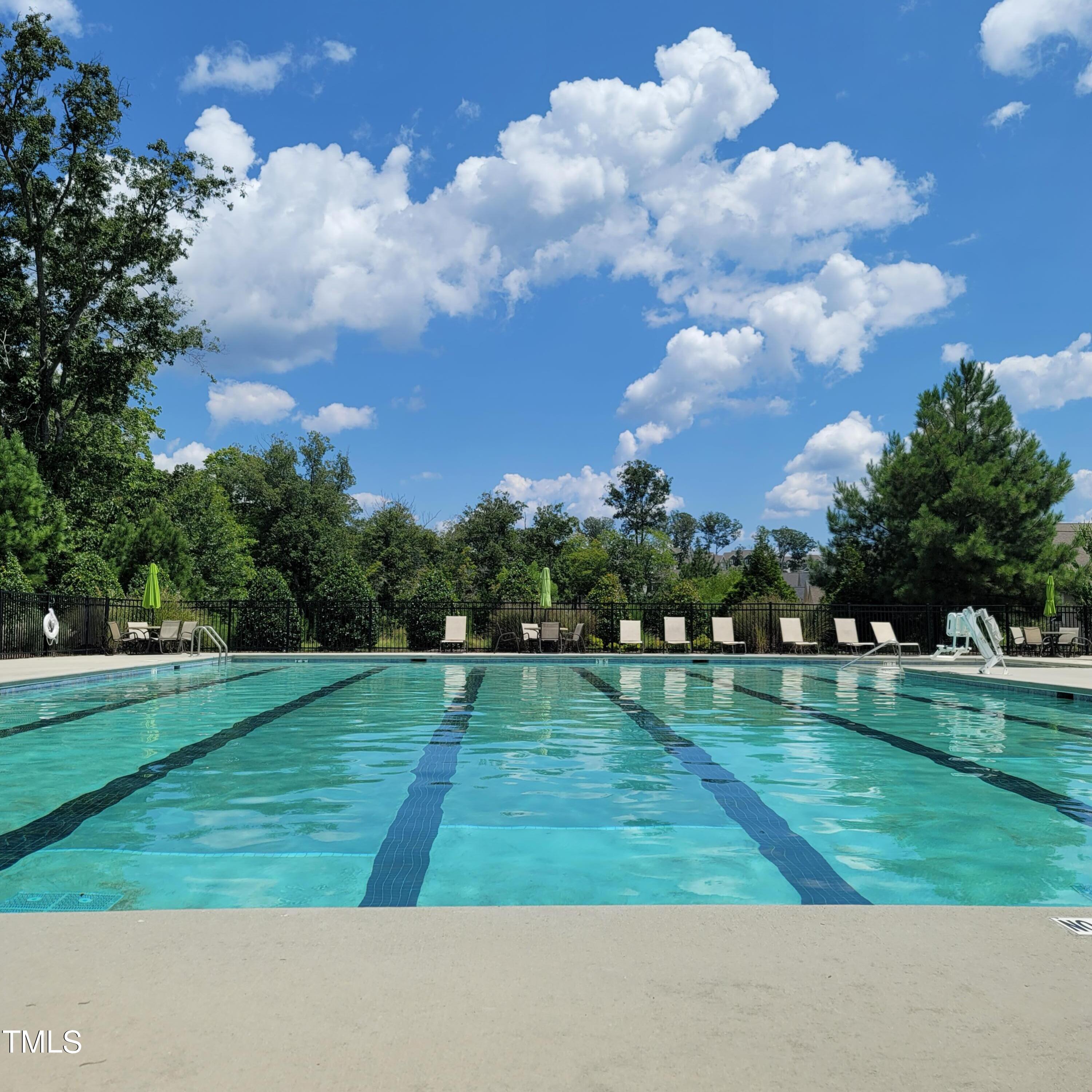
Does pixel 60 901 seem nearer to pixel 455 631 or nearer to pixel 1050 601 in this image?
pixel 455 631

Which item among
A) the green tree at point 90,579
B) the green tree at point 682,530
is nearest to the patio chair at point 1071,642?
the green tree at point 90,579

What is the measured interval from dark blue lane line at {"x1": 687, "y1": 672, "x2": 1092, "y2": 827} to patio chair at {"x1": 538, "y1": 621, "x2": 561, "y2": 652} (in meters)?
9.38

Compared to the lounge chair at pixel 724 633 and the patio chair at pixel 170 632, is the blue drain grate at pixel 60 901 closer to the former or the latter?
the patio chair at pixel 170 632

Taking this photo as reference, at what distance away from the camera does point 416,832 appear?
4797mm

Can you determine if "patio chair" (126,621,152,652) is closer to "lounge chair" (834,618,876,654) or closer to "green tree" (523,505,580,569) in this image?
"lounge chair" (834,618,876,654)

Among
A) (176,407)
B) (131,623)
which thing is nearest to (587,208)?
(131,623)

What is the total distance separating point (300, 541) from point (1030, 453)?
2886cm

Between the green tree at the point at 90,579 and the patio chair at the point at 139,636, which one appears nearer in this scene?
the patio chair at the point at 139,636

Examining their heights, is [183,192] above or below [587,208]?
above

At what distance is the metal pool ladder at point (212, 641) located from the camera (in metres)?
17.6

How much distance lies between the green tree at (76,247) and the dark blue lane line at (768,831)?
2082 cm

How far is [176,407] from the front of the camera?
32750 millimetres

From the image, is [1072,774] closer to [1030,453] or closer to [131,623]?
[131,623]

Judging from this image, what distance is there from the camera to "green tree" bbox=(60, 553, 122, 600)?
20.1m
